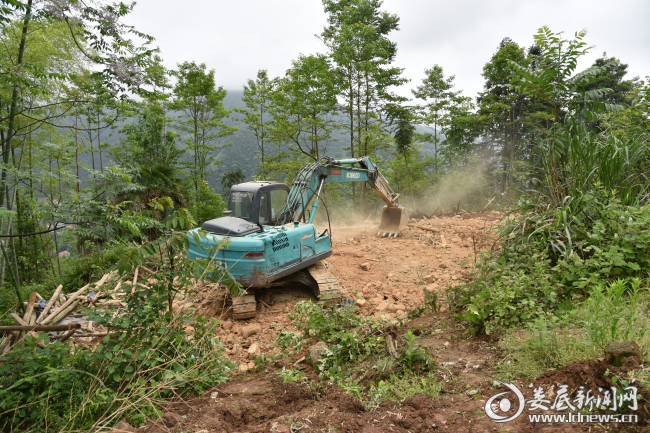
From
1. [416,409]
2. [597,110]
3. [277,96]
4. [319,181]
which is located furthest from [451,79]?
[416,409]

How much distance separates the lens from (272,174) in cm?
1944

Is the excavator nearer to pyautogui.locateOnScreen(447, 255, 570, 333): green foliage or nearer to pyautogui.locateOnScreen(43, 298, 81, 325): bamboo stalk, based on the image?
pyautogui.locateOnScreen(43, 298, 81, 325): bamboo stalk

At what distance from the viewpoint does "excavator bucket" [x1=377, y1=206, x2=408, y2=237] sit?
1123 centimetres

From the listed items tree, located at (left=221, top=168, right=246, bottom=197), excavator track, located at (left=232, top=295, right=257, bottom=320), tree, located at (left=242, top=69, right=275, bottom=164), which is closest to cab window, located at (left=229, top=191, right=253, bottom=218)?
excavator track, located at (left=232, top=295, right=257, bottom=320)

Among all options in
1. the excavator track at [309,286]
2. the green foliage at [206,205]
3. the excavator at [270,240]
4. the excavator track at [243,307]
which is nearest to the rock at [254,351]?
the excavator track at [309,286]

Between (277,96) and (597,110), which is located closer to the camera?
(597,110)

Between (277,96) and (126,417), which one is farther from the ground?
(277,96)

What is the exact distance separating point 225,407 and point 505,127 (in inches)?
935

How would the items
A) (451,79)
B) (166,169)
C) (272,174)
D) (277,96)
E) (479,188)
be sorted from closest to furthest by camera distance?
(166,169)
(277,96)
(272,174)
(479,188)
(451,79)

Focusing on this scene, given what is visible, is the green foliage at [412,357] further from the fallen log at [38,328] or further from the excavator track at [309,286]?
the fallen log at [38,328]

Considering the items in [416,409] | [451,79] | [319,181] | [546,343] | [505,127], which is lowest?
[416,409]

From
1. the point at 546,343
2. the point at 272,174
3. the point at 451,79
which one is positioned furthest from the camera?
the point at 451,79

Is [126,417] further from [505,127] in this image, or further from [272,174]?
[505,127]

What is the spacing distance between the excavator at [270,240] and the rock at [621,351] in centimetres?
324
